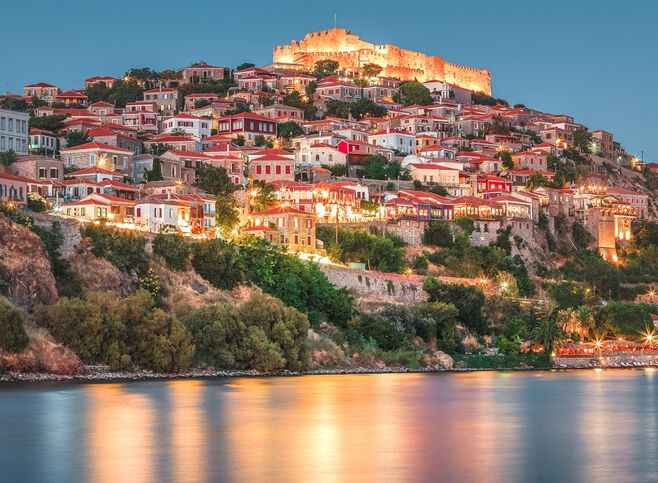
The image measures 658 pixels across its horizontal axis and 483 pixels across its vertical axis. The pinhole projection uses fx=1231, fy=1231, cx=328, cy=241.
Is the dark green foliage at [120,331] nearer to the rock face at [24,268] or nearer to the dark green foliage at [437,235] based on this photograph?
the rock face at [24,268]

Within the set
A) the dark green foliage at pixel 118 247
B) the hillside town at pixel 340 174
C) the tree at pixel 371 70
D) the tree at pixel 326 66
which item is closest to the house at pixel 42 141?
the hillside town at pixel 340 174

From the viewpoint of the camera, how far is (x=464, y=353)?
5316cm

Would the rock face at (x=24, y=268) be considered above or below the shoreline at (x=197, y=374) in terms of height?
above

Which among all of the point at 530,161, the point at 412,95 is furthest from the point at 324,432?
the point at 412,95

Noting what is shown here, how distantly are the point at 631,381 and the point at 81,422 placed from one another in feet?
80.0

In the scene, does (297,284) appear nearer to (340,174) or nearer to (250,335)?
(250,335)

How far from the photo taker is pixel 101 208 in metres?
52.9

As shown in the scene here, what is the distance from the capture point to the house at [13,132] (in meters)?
60.4

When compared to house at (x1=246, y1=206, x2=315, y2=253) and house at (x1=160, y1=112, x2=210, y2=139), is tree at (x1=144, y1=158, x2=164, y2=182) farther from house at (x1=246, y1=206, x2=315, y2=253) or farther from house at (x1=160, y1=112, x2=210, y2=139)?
house at (x1=160, y1=112, x2=210, y2=139)

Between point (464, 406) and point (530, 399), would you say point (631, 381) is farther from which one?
point (464, 406)

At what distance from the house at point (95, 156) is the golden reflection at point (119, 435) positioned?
27.2 meters

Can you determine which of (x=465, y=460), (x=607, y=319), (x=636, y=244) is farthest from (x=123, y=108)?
(x=465, y=460)

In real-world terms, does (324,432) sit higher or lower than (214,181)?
lower

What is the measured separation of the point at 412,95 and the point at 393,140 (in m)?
18.5
